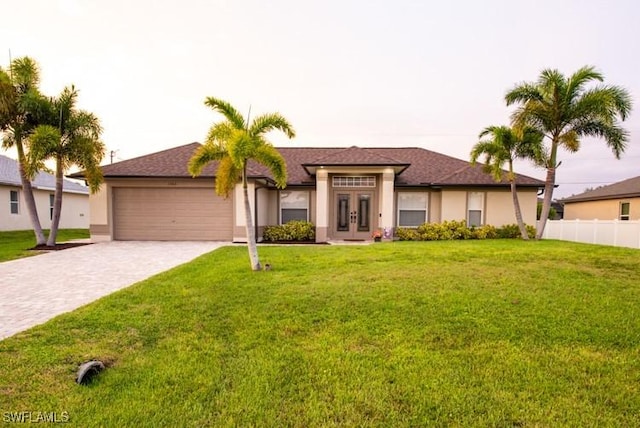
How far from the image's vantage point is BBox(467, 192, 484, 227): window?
1555 centimetres

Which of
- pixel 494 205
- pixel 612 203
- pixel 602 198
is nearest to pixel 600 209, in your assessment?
pixel 602 198

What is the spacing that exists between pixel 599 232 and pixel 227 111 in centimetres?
1654

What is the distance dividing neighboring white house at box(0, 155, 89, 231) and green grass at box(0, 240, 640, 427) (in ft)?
52.7

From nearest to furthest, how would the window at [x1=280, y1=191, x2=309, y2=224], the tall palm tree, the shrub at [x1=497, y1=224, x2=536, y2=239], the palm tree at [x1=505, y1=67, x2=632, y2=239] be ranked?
the palm tree at [x1=505, y1=67, x2=632, y2=239] < the tall palm tree < the shrub at [x1=497, y1=224, x2=536, y2=239] < the window at [x1=280, y1=191, x2=309, y2=224]

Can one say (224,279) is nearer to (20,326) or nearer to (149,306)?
(149,306)

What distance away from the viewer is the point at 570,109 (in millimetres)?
12492

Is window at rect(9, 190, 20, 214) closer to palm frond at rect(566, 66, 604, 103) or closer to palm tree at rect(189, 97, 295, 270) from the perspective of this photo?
palm tree at rect(189, 97, 295, 270)

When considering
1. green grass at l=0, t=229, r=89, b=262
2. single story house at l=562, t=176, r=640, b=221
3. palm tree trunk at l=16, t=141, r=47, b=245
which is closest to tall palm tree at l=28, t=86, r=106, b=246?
palm tree trunk at l=16, t=141, r=47, b=245

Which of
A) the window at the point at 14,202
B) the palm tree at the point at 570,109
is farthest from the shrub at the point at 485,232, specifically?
the window at the point at 14,202

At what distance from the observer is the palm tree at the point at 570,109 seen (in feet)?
39.3

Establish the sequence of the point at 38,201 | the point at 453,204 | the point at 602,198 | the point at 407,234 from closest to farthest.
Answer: the point at 407,234
the point at 453,204
the point at 602,198
the point at 38,201

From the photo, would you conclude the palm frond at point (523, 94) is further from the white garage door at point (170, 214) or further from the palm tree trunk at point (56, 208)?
the palm tree trunk at point (56, 208)

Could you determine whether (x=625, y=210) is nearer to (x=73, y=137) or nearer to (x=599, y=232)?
(x=599, y=232)

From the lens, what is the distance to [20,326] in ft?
14.5
